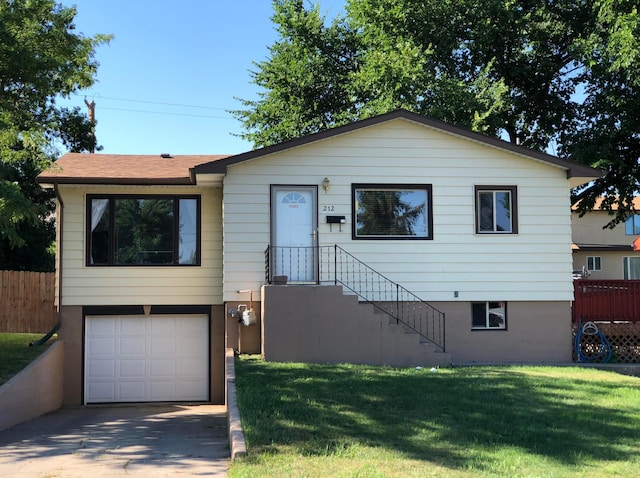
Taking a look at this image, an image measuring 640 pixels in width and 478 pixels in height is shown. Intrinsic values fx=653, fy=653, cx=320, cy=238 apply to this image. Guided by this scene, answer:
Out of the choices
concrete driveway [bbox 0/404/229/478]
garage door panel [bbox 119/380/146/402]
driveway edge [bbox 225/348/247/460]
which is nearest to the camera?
driveway edge [bbox 225/348/247/460]

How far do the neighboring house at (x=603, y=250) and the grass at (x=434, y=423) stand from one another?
29.3m

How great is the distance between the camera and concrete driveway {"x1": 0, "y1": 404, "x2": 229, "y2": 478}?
6.89m

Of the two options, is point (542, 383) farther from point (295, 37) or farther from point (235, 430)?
point (295, 37)

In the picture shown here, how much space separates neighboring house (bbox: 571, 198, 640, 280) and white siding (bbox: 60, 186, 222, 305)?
2790 cm

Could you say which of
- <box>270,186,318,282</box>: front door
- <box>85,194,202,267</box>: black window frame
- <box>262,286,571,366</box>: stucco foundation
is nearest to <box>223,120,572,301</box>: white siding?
<box>270,186,318,282</box>: front door

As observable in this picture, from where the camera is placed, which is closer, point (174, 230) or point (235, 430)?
point (235, 430)

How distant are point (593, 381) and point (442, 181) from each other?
5043mm

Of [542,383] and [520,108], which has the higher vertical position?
[520,108]

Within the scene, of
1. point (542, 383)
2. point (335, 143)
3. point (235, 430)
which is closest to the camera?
point (235, 430)

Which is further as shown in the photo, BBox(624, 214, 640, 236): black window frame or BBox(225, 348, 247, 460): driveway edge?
BBox(624, 214, 640, 236): black window frame

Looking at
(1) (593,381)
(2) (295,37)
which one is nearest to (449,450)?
(1) (593,381)

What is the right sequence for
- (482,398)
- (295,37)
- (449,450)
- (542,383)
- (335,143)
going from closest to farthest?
(449,450), (482,398), (542,383), (335,143), (295,37)

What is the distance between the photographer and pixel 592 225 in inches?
1519

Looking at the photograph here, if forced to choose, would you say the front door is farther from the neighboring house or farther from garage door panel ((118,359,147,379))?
the neighboring house
